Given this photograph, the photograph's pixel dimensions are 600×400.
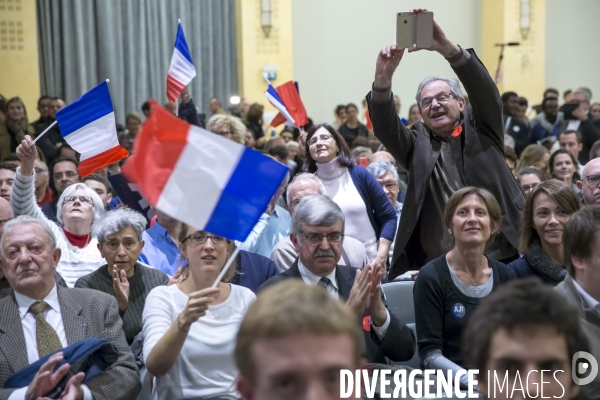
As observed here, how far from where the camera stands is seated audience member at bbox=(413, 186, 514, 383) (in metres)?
3.18

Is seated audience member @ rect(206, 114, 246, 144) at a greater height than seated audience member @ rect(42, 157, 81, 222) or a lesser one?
greater

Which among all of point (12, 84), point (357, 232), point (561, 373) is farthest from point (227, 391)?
point (12, 84)

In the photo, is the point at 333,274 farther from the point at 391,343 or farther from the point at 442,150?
the point at 442,150

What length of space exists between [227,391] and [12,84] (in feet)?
28.6

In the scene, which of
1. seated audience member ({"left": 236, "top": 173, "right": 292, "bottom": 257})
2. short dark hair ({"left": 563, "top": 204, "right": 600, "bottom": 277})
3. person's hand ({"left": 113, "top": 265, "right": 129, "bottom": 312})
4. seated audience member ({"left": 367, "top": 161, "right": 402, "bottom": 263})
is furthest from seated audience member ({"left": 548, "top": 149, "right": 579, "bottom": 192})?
person's hand ({"left": 113, "top": 265, "right": 129, "bottom": 312})

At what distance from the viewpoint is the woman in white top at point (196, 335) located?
9.09ft

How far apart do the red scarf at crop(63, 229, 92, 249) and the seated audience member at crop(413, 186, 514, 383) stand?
2057 mm

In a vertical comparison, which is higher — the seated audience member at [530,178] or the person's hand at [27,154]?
the person's hand at [27,154]

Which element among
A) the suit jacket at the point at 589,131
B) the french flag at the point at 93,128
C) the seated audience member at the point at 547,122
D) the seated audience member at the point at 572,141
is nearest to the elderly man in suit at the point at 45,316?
the french flag at the point at 93,128

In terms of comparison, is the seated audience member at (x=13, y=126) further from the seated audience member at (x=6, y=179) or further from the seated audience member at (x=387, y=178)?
the seated audience member at (x=387, y=178)

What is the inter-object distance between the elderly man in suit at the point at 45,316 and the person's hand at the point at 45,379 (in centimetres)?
14

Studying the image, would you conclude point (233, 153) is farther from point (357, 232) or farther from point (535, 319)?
point (357, 232)

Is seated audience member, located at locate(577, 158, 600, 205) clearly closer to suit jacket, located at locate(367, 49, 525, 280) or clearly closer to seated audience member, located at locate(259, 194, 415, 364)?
suit jacket, located at locate(367, 49, 525, 280)

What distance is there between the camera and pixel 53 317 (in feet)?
9.83
